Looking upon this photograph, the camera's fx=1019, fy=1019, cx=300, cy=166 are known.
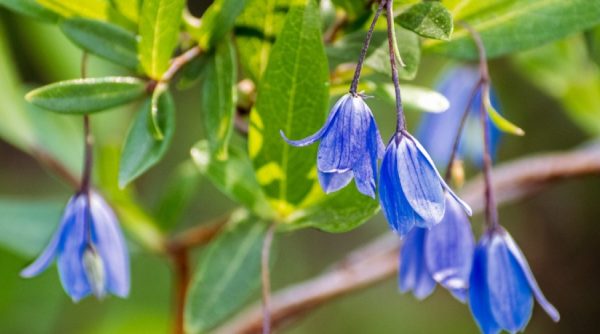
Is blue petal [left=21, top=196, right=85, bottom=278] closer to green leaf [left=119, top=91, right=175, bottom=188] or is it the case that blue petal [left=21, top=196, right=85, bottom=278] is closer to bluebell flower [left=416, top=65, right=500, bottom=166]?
green leaf [left=119, top=91, right=175, bottom=188]

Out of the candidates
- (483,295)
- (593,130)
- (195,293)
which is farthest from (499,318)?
(593,130)

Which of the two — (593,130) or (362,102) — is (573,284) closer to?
(593,130)

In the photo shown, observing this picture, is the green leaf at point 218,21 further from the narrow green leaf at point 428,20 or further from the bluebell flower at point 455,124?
the bluebell flower at point 455,124

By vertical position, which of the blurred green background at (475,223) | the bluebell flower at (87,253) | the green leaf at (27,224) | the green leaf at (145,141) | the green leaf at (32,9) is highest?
the green leaf at (32,9)

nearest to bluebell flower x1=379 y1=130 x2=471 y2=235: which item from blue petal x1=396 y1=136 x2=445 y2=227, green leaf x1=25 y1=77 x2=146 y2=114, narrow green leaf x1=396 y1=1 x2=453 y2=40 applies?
blue petal x1=396 y1=136 x2=445 y2=227

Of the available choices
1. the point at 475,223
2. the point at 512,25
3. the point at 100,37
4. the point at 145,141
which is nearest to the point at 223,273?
the point at 145,141

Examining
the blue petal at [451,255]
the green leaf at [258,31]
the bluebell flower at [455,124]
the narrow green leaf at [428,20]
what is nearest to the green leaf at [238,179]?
the green leaf at [258,31]

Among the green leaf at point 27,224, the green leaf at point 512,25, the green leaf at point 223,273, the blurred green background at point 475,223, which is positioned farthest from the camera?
the blurred green background at point 475,223

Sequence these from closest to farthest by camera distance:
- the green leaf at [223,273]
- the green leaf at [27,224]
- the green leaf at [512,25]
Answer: the green leaf at [512,25] → the green leaf at [223,273] → the green leaf at [27,224]
